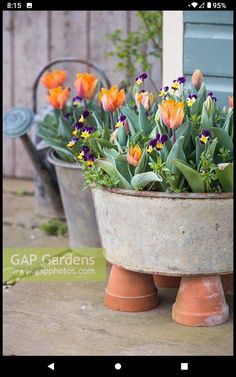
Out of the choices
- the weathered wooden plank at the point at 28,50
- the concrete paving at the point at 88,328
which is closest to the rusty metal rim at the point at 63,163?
the concrete paving at the point at 88,328

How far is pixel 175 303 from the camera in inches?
120

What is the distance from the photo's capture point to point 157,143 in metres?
→ 2.75

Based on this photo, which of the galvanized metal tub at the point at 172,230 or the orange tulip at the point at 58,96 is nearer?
the galvanized metal tub at the point at 172,230

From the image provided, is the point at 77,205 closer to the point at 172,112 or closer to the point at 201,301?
the point at 201,301

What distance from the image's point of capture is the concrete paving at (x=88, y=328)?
281 centimetres

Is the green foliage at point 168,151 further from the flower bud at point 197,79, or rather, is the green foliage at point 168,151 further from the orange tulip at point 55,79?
the orange tulip at point 55,79

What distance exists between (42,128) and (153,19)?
1.19 m

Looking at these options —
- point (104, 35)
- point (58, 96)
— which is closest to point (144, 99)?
point (58, 96)

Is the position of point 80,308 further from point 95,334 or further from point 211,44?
point 211,44

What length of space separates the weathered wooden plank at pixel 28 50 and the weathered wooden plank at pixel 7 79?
43mm

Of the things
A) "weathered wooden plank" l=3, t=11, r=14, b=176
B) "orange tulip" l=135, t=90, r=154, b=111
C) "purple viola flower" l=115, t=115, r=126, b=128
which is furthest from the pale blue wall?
"weathered wooden plank" l=3, t=11, r=14, b=176

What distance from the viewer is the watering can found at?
13.5 feet

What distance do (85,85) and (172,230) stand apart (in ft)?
3.05
